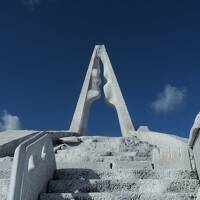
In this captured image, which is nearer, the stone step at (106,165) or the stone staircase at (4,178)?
the stone staircase at (4,178)

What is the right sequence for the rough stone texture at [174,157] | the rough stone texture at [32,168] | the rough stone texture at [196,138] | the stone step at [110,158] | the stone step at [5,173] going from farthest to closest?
the stone step at [110,158] < the rough stone texture at [174,157] < the stone step at [5,173] < the rough stone texture at [196,138] < the rough stone texture at [32,168]

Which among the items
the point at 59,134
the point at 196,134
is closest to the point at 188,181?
the point at 196,134

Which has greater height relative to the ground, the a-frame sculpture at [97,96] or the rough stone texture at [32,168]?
the a-frame sculpture at [97,96]

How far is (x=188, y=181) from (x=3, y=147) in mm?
3109

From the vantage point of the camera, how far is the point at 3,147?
5.30m

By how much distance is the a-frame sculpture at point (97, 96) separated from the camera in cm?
1243

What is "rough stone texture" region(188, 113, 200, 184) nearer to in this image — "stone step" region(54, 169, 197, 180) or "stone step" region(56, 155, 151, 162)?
"stone step" region(54, 169, 197, 180)

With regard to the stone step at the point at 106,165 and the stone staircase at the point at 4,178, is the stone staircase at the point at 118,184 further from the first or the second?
the stone staircase at the point at 4,178

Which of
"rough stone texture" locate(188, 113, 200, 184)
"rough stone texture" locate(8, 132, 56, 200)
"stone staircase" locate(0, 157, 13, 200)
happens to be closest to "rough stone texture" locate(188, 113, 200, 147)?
"rough stone texture" locate(188, 113, 200, 184)

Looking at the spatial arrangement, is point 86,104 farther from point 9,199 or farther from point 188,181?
point 9,199

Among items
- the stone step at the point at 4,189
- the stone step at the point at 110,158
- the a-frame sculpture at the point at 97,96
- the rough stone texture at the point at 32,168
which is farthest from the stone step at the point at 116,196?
the a-frame sculpture at the point at 97,96

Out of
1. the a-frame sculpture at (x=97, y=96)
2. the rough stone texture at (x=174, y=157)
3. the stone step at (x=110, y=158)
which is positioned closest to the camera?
the rough stone texture at (x=174, y=157)

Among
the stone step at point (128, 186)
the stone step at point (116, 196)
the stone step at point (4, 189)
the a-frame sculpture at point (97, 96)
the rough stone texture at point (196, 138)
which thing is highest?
the a-frame sculpture at point (97, 96)

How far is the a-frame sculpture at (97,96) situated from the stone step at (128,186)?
856 cm
